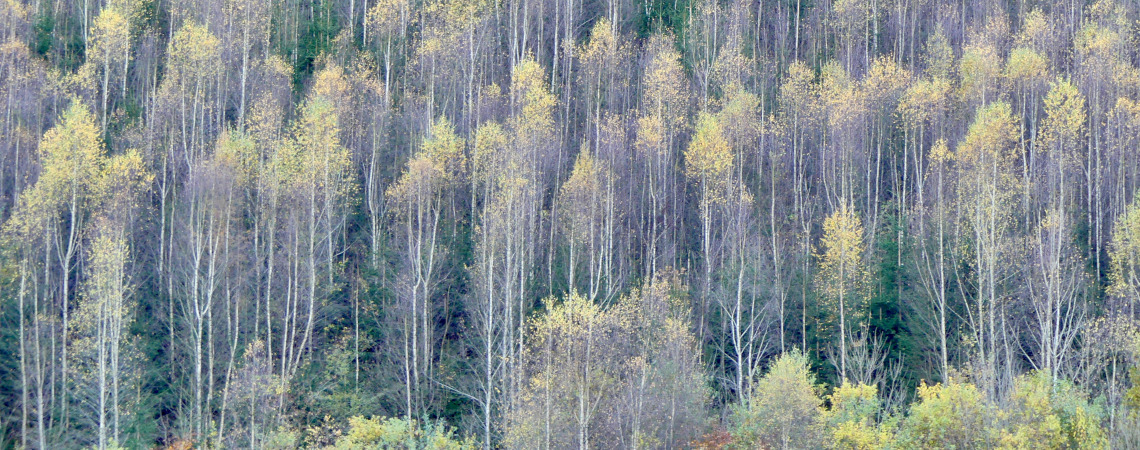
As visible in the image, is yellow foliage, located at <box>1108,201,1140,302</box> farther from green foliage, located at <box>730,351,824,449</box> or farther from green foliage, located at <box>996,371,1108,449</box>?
green foliage, located at <box>730,351,824,449</box>

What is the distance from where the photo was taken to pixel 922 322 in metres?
29.2

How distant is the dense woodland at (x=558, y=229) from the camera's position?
25.1 metres

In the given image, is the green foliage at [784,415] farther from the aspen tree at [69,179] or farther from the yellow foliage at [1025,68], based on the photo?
the yellow foliage at [1025,68]

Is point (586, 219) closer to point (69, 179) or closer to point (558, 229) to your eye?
point (558, 229)

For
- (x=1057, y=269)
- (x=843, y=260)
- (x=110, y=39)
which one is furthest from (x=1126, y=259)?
(x=110, y=39)

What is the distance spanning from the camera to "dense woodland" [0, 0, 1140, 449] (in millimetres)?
25109

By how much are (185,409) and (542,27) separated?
25.1 m

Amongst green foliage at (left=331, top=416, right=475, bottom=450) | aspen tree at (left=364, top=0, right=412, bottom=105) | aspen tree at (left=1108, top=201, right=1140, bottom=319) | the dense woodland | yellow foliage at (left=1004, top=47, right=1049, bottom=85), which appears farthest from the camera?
aspen tree at (left=364, top=0, right=412, bottom=105)

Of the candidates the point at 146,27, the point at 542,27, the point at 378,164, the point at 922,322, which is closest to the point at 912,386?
the point at 922,322

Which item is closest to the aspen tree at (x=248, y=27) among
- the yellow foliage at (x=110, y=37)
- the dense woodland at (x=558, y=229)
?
the dense woodland at (x=558, y=229)

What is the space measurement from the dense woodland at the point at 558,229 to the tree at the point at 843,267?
0.15 metres

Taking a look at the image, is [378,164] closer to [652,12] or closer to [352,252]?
[352,252]

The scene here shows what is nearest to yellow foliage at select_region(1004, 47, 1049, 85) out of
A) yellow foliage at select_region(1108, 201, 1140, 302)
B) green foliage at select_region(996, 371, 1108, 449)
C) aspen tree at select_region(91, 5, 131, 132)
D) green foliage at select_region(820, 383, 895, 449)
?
yellow foliage at select_region(1108, 201, 1140, 302)

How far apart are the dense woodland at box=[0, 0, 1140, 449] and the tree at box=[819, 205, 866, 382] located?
0.15 metres
